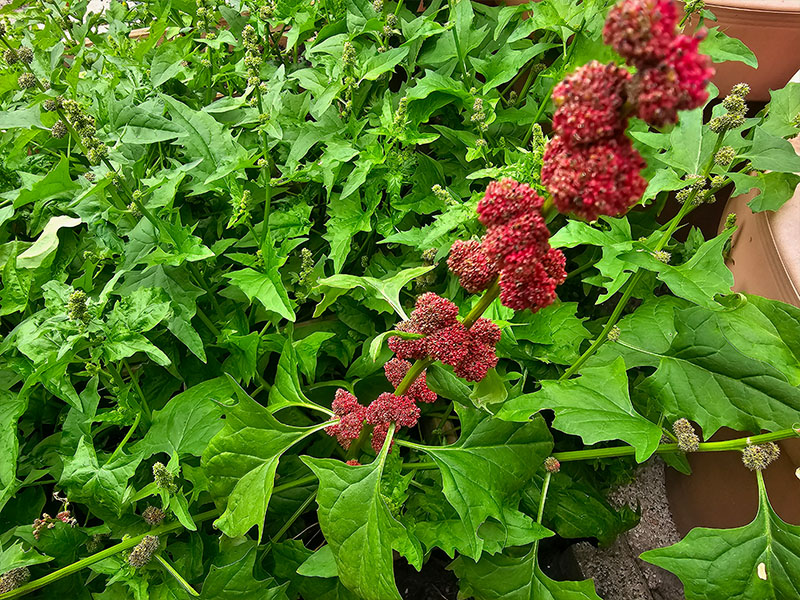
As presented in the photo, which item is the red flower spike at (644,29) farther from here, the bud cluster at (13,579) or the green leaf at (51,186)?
the bud cluster at (13,579)

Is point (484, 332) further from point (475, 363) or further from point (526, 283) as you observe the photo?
point (526, 283)

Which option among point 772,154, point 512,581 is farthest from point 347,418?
point 772,154

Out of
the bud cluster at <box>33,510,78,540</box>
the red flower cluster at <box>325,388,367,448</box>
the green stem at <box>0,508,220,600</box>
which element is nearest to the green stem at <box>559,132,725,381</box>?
the red flower cluster at <box>325,388,367,448</box>

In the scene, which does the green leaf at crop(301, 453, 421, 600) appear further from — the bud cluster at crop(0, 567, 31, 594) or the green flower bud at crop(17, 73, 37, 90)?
the green flower bud at crop(17, 73, 37, 90)

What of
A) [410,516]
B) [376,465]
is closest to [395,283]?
[376,465]

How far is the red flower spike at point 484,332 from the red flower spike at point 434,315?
3 centimetres

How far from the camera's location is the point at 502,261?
513mm

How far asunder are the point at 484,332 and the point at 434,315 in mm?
70

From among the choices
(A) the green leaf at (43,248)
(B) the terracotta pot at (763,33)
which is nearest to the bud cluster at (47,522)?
(A) the green leaf at (43,248)

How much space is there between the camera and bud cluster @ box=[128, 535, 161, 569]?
2.98ft

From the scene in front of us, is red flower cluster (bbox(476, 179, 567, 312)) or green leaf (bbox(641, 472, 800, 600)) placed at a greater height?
red flower cluster (bbox(476, 179, 567, 312))

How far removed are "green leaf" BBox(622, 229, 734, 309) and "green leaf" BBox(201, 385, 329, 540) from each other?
605 mm

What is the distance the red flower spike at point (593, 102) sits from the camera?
1.26 feet

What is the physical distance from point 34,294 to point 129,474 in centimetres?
47
